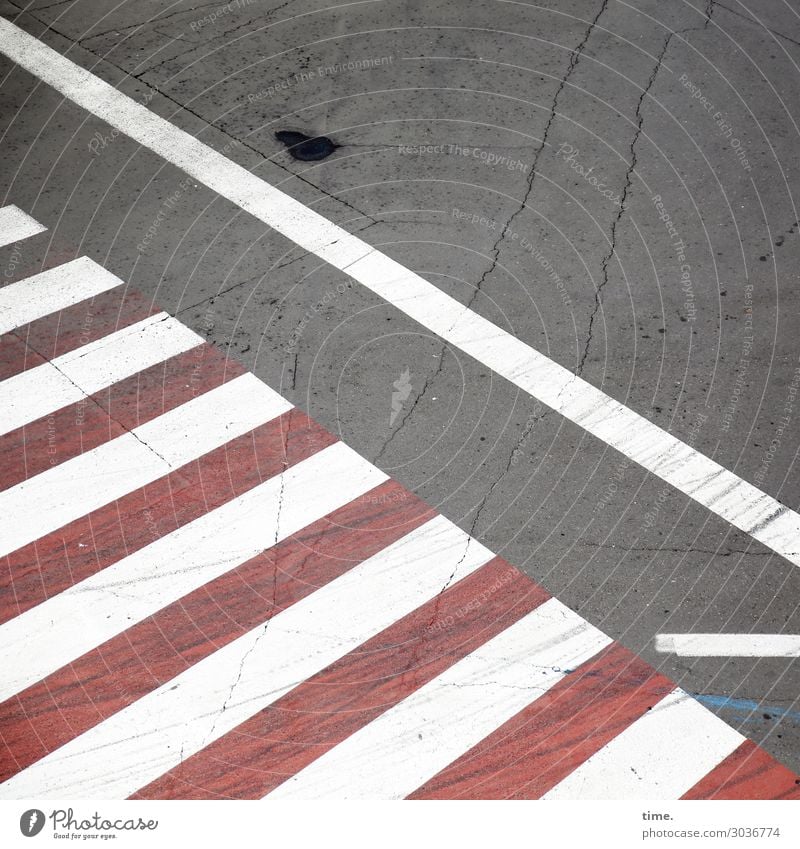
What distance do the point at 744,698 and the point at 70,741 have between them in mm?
3239

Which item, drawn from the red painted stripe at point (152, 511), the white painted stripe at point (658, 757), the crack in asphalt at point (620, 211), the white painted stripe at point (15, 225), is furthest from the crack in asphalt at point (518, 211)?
the white painted stripe at point (15, 225)

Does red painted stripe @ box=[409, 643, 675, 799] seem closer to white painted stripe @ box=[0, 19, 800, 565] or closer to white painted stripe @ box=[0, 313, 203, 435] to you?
white painted stripe @ box=[0, 19, 800, 565]

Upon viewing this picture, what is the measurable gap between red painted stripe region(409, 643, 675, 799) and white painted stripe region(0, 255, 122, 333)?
4.21 m

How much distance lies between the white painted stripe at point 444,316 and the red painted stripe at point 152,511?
127 centimetres

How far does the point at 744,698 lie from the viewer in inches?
208

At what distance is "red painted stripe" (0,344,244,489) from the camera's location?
6.55 m

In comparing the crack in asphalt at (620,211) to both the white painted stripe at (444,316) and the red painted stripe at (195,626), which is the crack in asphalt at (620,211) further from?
the red painted stripe at (195,626)

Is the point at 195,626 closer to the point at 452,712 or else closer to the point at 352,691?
the point at 352,691

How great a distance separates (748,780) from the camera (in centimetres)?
496

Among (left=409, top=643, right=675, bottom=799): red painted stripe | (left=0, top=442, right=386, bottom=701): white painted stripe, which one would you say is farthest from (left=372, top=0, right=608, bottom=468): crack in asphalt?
(left=409, top=643, right=675, bottom=799): red painted stripe

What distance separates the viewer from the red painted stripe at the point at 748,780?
4.91 metres

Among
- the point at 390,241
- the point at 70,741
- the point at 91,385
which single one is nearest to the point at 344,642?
the point at 70,741

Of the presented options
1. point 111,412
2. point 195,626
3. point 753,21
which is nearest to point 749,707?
point 195,626

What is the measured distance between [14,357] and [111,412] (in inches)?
34.9
